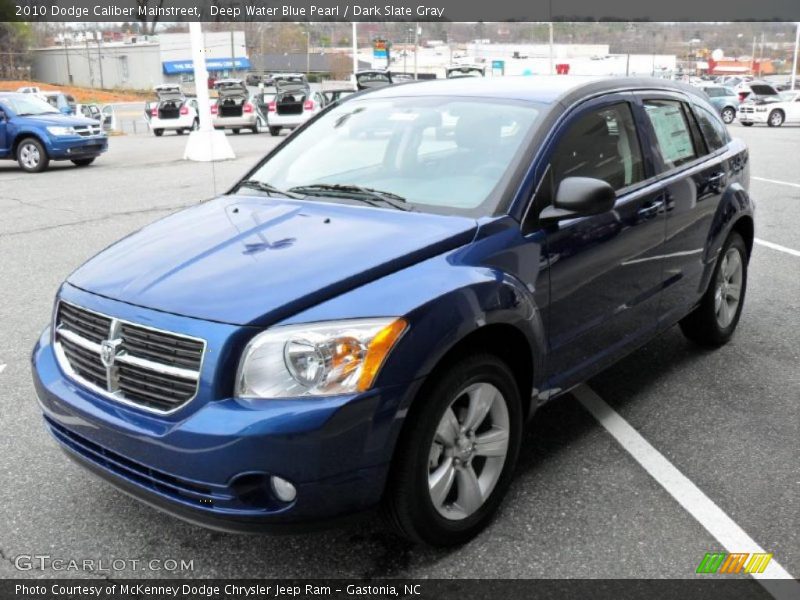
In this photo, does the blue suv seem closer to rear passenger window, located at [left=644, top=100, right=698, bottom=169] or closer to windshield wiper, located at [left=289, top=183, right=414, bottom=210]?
windshield wiper, located at [left=289, top=183, right=414, bottom=210]

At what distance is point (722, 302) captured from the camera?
16.9ft

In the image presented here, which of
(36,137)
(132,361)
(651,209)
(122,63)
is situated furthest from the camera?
(122,63)

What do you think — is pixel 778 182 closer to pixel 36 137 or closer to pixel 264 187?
pixel 264 187

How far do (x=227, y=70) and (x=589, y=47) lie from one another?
4213 centimetres

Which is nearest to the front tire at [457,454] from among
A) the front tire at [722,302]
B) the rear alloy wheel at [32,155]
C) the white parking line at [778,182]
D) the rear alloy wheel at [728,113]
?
the front tire at [722,302]

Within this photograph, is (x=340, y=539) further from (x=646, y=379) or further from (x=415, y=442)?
(x=646, y=379)

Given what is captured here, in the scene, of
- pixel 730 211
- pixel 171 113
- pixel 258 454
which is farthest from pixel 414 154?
pixel 171 113

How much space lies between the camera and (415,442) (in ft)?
8.87

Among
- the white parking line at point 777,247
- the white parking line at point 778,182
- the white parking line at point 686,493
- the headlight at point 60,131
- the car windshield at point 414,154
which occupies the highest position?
the car windshield at point 414,154

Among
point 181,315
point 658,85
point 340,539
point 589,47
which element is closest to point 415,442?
point 340,539

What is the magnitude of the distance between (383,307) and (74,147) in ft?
52.7

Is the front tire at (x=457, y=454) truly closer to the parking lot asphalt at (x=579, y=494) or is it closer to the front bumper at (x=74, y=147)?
the parking lot asphalt at (x=579, y=494)

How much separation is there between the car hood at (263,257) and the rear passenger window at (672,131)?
1705mm

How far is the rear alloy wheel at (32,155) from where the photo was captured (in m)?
16.7
